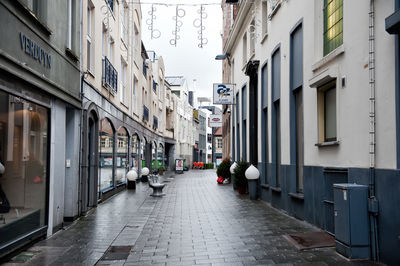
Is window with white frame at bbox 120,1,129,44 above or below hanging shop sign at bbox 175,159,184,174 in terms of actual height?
above

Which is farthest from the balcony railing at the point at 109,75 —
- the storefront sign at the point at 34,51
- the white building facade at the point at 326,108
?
the storefront sign at the point at 34,51

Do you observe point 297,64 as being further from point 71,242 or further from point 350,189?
point 71,242

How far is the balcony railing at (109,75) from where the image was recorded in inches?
555

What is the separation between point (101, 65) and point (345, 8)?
28.2 feet

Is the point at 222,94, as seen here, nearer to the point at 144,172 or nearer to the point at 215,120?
the point at 215,120

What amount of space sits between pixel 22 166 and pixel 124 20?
13.8 meters

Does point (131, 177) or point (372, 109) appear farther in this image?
point (131, 177)

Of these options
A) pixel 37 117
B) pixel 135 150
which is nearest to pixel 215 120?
pixel 135 150

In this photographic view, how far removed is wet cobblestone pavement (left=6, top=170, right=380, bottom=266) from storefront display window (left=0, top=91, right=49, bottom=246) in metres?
0.57

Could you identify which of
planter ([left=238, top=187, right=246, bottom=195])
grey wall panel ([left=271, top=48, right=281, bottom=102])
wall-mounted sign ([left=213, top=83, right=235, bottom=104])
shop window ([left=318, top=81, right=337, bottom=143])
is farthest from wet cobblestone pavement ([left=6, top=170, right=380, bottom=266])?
wall-mounted sign ([left=213, top=83, right=235, bottom=104])

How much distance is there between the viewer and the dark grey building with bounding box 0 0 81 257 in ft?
20.4

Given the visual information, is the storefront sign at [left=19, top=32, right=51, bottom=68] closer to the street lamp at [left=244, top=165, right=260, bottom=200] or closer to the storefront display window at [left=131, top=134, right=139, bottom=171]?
the street lamp at [left=244, top=165, right=260, bottom=200]

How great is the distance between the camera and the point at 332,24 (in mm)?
8438

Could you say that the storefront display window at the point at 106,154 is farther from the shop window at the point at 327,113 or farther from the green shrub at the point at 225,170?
the green shrub at the point at 225,170
